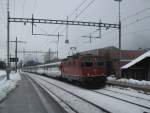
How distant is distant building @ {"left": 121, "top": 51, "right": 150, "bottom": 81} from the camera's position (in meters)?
38.2

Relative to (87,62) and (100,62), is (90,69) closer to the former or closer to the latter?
(87,62)

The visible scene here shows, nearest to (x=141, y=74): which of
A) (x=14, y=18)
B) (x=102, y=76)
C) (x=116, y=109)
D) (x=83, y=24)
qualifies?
(x=83, y=24)

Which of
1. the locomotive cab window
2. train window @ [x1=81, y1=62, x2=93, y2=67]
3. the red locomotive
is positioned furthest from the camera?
the locomotive cab window

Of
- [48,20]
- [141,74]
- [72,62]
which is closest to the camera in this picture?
[72,62]

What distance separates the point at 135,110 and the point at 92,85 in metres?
15.9

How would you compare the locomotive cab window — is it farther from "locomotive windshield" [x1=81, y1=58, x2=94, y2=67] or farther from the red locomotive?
"locomotive windshield" [x1=81, y1=58, x2=94, y2=67]

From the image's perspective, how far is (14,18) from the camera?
35.2 m

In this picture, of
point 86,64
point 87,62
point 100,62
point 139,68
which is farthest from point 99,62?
point 139,68

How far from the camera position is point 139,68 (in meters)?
40.9

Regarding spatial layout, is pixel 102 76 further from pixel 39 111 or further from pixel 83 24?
pixel 39 111

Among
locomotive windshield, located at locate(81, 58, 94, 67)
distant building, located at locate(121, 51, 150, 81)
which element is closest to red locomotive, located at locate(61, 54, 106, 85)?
locomotive windshield, located at locate(81, 58, 94, 67)

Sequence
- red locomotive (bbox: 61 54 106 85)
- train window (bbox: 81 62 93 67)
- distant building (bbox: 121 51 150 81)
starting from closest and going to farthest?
red locomotive (bbox: 61 54 106 85) < train window (bbox: 81 62 93 67) < distant building (bbox: 121 51 150 81)

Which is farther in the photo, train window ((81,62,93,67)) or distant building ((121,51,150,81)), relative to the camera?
distant building ((121,51,150,81))

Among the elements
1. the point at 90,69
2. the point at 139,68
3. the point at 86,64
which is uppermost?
the point at 86,64
